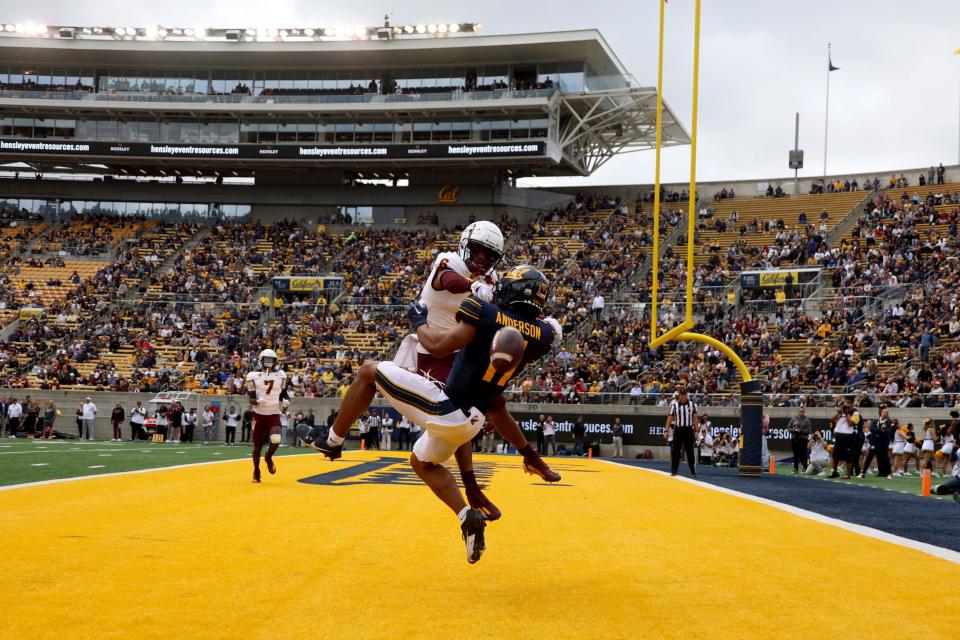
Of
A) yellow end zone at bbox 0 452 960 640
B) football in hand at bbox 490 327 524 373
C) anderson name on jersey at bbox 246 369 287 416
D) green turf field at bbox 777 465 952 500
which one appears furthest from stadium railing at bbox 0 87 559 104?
football in hand at bbox 490 327 524 373

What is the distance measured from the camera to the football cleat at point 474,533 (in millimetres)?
5379

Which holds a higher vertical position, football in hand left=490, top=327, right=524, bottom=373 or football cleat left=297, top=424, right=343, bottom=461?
football in hand left=490, top=327, right=524, bottom=373

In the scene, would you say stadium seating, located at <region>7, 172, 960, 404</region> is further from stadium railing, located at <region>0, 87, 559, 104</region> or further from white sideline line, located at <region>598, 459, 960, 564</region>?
white sideline line, located at <region>598, 459, 960, 564</region>

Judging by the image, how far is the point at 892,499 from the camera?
13.1m

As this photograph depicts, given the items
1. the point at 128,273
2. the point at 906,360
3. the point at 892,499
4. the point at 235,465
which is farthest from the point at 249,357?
the point at 892,499

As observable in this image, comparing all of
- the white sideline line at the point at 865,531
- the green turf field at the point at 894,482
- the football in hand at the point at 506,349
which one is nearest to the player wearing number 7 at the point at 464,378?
the football in hand at the point at 506,349

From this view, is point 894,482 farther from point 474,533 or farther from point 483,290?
point 474,533

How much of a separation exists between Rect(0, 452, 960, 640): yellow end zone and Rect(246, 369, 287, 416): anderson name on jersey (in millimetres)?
3238

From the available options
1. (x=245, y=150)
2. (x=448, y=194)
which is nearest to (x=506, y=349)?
(x=448, y=194)

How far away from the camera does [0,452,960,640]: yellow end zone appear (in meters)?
4.30

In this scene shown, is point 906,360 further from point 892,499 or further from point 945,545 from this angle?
point 945,545

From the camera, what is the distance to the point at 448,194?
49.1 meters

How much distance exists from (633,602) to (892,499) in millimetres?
9732

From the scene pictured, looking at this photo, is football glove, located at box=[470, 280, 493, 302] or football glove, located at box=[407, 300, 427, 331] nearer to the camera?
football glove, located at box=[407, 300, 427, 331]
